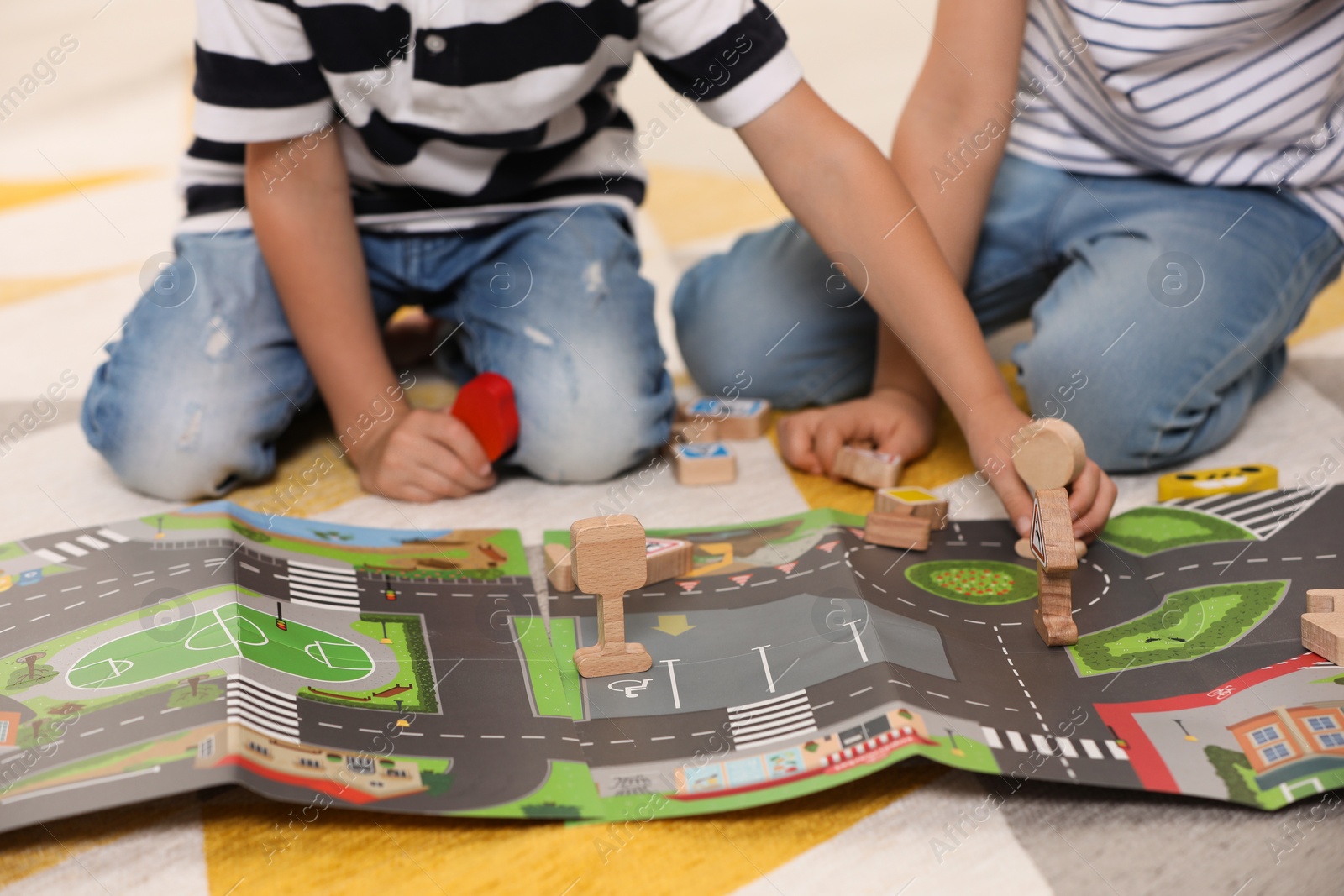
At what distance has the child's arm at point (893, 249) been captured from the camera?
0.70m

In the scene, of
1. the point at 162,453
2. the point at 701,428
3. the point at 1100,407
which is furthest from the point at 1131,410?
the point at 162,453

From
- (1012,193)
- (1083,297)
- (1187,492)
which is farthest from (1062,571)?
(1012,193)

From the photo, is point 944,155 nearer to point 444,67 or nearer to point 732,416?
point 732,416

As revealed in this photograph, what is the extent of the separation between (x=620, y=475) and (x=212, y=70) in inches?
16.6

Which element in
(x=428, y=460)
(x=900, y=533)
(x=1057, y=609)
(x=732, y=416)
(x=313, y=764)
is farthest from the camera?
(x=732, y=416)

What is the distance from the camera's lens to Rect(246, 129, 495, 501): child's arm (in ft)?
2.64

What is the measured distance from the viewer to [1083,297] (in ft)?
2.82

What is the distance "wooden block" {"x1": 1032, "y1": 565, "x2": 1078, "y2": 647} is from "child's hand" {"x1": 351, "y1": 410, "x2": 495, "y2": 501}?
43cm

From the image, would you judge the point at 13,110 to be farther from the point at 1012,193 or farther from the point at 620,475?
the point at 1012,193

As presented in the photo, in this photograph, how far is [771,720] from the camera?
0.53 m

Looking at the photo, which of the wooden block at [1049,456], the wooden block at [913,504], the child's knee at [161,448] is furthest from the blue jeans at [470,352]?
the wooden block at [1049,456]

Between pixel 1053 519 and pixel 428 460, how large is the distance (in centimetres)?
46

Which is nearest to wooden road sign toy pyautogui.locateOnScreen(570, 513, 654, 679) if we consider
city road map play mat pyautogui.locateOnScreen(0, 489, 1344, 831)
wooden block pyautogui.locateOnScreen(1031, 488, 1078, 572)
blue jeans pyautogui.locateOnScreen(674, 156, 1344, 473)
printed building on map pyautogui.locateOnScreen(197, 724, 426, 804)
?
city road map play mat pyautogui.locateOnScreen(0, 489, 1344, 831)

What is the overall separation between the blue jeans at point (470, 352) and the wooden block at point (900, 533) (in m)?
0.24
